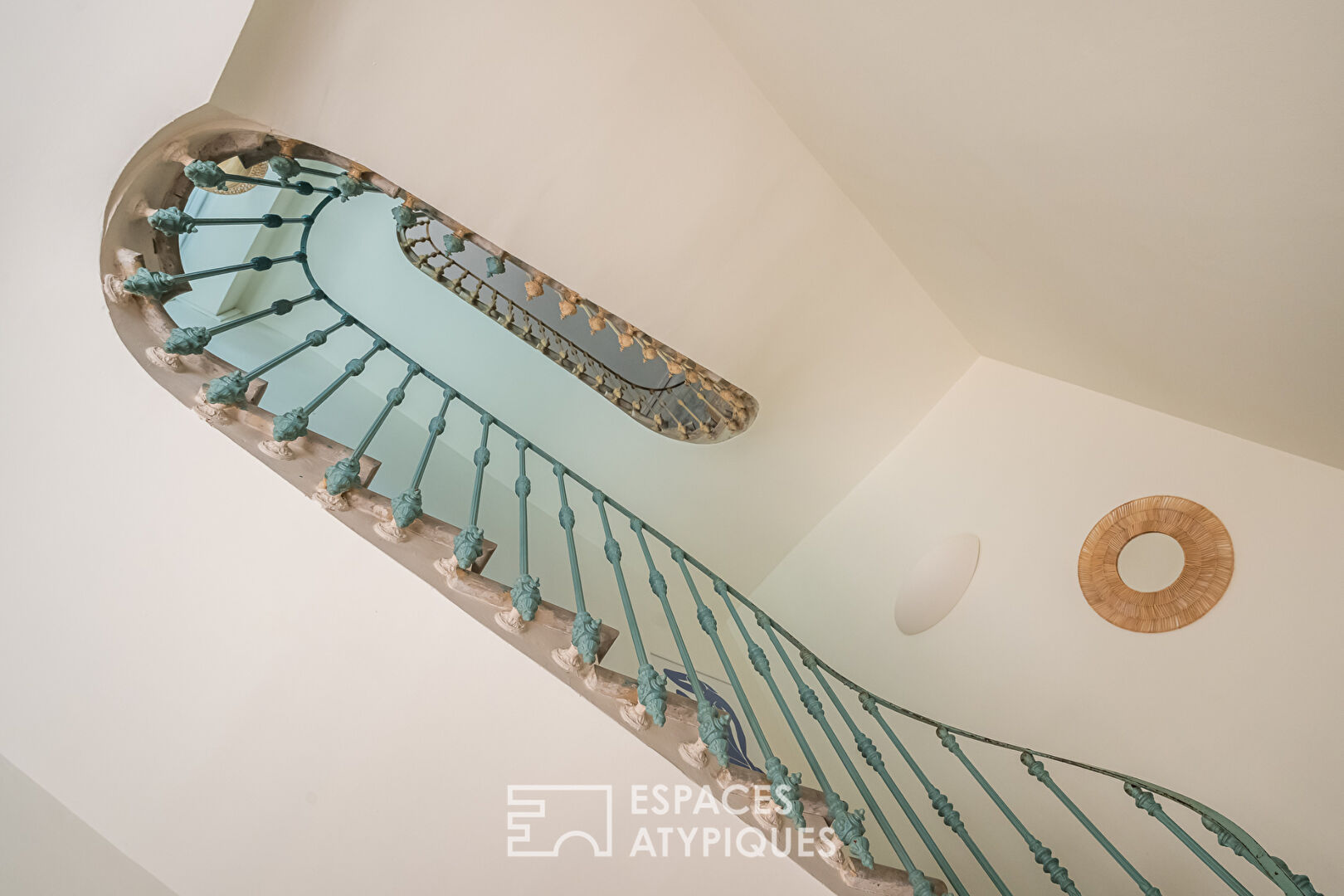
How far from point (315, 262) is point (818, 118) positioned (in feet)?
10.8

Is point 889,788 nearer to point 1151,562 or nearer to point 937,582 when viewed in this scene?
point 1151,562

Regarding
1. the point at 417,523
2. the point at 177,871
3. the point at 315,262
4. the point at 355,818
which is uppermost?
the point at 417,523

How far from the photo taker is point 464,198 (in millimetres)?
3006

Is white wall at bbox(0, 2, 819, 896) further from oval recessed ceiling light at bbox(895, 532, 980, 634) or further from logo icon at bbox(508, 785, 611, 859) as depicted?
oval recessed ceiling light at bbox(895, 532, 980, 634)

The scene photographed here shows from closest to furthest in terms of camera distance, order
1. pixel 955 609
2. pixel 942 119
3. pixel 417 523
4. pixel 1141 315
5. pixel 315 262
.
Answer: pixel 417 523 < pixel 942 119 < pixel 1141 315 < pixel 955 609 < pixel 315 262

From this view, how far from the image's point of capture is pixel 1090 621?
3.69 meters

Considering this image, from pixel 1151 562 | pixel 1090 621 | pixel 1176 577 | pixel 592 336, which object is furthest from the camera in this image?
pixel 592 336

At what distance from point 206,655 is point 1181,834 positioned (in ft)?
9.08

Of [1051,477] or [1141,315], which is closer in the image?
[1141,315]

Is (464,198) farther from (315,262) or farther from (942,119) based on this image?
(315,262)

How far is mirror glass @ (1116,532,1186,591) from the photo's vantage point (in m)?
3.46

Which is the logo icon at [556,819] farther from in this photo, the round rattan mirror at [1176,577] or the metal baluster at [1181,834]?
the round rattan mirror at [1176,577]

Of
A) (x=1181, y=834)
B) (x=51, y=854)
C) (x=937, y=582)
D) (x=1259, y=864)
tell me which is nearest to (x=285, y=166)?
(x=51, y=854)

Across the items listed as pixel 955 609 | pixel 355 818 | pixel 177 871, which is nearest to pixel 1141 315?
pixel 955 609
